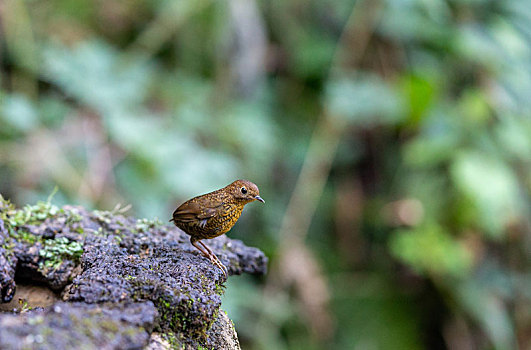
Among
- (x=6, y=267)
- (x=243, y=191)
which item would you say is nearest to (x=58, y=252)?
(x=6, y=267)

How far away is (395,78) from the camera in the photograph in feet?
20.7

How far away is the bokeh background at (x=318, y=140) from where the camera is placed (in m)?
4.85

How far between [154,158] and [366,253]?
8.90 ft

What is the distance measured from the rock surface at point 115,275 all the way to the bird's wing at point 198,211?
0.47ft

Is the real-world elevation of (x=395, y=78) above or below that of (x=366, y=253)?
above

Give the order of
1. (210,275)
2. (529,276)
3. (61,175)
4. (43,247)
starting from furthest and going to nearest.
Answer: (529,276)
(61,175)
(43,247)
(210,275)

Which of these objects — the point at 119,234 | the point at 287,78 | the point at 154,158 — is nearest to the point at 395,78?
the point at 287,78

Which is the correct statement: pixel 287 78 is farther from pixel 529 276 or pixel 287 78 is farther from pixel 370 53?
pixel 529 276

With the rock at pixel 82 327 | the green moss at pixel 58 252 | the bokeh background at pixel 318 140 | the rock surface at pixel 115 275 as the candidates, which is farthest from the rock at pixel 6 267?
the bokeh background at pixel 318 140

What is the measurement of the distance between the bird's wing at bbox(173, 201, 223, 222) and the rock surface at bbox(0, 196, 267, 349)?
5.7 inches

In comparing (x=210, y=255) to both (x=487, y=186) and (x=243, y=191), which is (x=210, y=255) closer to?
(x=243, y=191)

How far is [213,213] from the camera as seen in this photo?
2.45m

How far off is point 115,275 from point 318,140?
3.95 m

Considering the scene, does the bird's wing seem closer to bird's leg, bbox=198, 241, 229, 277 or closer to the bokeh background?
bird's leg, bbox=198, 241, 229, 277
